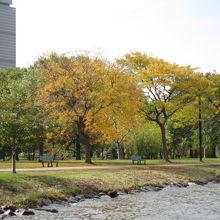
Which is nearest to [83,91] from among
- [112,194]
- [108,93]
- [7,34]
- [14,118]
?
[108,93]

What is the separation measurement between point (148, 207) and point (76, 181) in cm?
662

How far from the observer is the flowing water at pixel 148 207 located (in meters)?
20.6

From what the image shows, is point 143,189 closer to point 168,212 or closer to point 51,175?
point 51,175

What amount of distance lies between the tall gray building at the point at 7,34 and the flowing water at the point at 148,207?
300 ft

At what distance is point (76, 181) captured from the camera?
28906 mm

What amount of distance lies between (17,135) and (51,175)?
3194mm

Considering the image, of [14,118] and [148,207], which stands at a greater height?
[14,118]

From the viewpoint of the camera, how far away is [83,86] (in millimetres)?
46281

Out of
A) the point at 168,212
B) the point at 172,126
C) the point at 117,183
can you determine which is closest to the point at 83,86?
the point at 117,183

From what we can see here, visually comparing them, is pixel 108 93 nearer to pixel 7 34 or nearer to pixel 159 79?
pixel 159 79

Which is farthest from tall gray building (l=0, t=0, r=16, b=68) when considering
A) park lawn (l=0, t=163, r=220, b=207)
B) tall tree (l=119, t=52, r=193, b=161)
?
park lawn (l=0, t=163, r=220, b=207)

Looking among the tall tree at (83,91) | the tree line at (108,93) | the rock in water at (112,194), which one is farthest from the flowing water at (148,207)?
the tall tree at (83,91)

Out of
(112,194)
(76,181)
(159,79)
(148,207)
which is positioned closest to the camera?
(148,207)

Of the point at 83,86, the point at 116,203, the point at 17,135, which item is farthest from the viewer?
the point at 83,86
